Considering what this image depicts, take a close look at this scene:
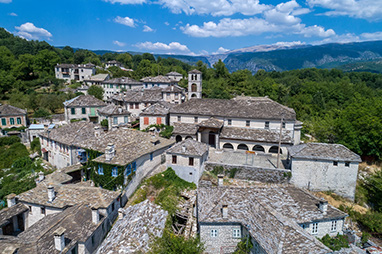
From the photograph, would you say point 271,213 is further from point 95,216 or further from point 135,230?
point 95,216

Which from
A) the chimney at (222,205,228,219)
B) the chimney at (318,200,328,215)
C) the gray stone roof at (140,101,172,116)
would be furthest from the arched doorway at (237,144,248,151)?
the chimney at (222,205,228,219)

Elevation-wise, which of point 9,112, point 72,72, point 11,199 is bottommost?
point 11,199

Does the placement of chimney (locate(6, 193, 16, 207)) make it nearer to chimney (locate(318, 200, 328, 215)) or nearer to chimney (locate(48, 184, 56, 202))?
chimney (locate(48, 184, 56, 202))

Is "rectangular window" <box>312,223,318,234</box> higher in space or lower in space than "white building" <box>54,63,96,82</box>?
lower

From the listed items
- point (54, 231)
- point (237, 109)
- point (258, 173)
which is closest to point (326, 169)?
point (258, 173)

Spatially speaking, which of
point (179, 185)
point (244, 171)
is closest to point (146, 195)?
point (179, 185)

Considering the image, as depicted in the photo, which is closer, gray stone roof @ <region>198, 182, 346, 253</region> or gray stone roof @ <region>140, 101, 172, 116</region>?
gray stone roof @ <region>198, 182, 346, 253</region>

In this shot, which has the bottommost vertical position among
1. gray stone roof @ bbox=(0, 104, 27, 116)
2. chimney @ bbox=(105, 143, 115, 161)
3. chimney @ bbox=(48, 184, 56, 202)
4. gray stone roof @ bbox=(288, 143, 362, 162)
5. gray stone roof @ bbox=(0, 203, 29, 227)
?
gray stone roof @ bbox=(0, 203, 29, 227)
